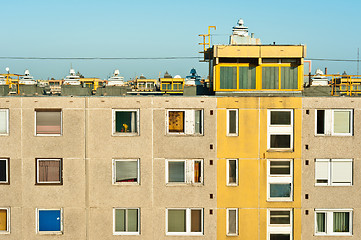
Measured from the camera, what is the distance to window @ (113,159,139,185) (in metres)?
22.1

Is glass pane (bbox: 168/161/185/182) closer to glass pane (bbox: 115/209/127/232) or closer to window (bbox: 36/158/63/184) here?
glass pane (bbox: 115/209/127/232)

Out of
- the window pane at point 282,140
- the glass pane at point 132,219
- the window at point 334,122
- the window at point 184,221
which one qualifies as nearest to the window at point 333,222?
the window pane at point 282,140

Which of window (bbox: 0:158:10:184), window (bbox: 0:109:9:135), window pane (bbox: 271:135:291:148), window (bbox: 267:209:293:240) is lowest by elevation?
window (bbox: 267:209:293:240)

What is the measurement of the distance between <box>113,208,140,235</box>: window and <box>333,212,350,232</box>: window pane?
10644 millimetres

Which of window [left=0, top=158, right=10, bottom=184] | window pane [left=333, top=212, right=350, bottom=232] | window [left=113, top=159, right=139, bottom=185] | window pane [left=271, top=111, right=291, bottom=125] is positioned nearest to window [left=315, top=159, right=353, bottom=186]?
window pane [left=333, top=212, right=350, bottom=232]

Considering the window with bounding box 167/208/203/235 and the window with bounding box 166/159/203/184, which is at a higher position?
the window with bounding box 166/159/203/184

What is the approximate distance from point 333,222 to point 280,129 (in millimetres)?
5823

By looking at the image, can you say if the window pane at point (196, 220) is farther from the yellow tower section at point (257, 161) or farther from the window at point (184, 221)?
the yellow tower section at point (257, 161)

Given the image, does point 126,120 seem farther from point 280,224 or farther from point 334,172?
point 334,172

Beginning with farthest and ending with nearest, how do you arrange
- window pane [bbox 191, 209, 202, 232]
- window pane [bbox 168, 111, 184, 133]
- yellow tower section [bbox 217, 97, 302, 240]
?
window pane [bbox 191, 209, 202, 232]
window pane [bbox 168, 111, 184, 133]
yellow tower section [bbox 217, 97, 302, 240]

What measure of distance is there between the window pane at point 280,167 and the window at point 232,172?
192 cm

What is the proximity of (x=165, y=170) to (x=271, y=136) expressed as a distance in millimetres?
5953

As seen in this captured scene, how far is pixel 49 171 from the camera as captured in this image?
22.0m

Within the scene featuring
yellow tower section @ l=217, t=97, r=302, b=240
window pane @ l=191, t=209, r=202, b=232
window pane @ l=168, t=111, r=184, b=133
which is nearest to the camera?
yellow tower section @ l=217, t=97, r=302, b=240
